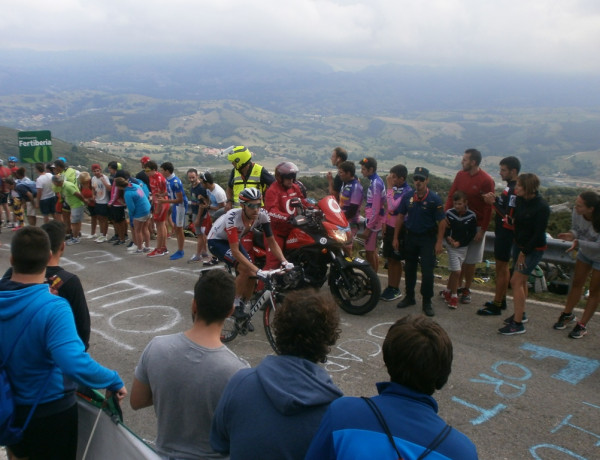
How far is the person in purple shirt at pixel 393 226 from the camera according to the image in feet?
22.5

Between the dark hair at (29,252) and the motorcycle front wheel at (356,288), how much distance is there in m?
4.08

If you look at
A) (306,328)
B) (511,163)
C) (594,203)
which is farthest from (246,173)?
(306,328)

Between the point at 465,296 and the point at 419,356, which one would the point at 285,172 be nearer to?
the point at 465,296

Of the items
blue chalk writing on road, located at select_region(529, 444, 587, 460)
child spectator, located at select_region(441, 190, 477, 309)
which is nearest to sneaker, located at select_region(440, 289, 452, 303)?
child spectator, located at select_region(441, 190, 477, 309)

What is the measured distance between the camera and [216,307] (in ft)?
8.38

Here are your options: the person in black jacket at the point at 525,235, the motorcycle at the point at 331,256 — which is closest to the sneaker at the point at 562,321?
the person in black jacket at the point at 525,235

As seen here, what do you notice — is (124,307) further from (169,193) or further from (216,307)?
(216,307)

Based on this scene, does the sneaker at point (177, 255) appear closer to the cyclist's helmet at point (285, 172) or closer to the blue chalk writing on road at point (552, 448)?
the cyclist's helmet at point (285, 172)

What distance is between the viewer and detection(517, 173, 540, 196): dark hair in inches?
221

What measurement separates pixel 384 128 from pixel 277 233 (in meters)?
163

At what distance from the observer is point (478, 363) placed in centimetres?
512

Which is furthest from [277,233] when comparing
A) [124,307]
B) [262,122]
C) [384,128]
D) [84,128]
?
[262,122]

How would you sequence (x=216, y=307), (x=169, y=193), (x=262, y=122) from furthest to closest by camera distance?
(x=262, y=122) → (x=169, y=193) → (x=216, y=307)

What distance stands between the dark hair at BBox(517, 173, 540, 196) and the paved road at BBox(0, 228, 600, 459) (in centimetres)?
170
